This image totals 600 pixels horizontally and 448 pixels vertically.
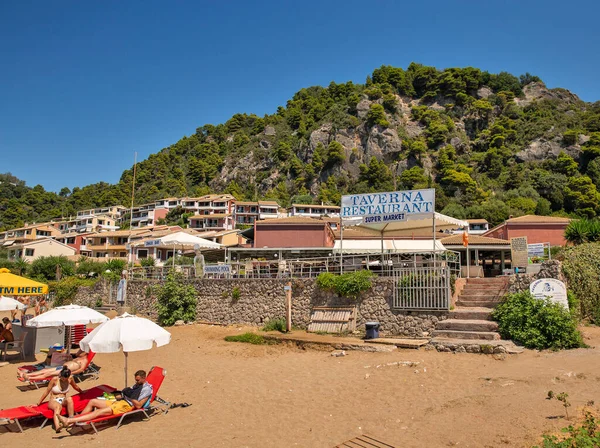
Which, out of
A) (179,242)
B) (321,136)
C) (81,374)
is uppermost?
(321,136)

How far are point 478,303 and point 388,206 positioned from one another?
4934 mm

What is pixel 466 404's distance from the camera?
746 centimetres

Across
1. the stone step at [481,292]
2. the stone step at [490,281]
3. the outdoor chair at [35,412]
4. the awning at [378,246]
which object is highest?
the awning at [378,246]

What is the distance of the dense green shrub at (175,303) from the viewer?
19.9m

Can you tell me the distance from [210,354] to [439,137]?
281ft

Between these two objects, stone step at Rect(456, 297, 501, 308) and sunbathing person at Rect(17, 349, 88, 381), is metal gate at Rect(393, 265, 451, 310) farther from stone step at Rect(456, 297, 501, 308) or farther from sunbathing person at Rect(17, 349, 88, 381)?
sunbathing person at Rect(17, 349, 88, 381)

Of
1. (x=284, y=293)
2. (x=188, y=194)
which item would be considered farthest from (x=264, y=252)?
(x=188, y=194)

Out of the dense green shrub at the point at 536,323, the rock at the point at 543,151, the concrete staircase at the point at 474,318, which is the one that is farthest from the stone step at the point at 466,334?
the rock at the point at 543,151

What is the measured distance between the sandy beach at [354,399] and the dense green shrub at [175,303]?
7282mm

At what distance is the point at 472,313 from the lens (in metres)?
12.9

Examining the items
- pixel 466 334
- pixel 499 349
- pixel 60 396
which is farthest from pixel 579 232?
pixel 60 396

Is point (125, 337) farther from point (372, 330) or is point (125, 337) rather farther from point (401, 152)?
point (401, 152)

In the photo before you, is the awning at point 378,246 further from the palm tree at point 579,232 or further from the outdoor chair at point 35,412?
the outdoor chair at point 35,412

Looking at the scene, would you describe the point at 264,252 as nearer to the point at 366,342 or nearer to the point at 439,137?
the point at 366,342
